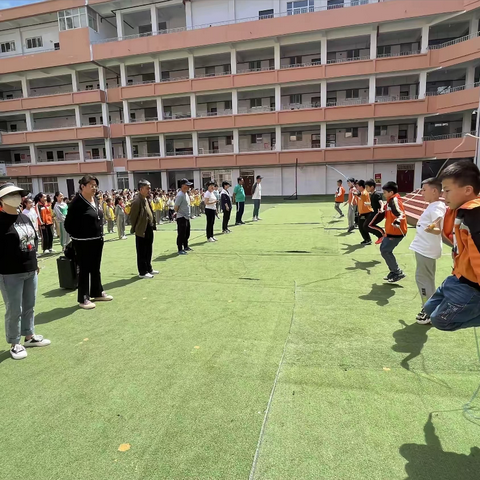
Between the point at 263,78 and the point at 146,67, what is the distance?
13362 millimetres

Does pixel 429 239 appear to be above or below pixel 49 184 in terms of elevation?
below

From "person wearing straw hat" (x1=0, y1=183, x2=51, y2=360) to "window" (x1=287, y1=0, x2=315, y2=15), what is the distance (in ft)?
117

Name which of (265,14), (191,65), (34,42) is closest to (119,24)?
(191,65)

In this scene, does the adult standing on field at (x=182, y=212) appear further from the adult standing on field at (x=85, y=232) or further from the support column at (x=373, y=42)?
the support column at (x=373, y=42)

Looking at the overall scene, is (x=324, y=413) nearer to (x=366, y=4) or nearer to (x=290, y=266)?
(x=290, y=266)

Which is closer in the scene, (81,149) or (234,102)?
(234,102)

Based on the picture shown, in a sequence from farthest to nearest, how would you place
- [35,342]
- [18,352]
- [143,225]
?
[143,225] < [35,342] < [18,352]

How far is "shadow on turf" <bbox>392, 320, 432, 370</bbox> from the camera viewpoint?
3609mm

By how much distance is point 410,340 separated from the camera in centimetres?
395

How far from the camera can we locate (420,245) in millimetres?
4488

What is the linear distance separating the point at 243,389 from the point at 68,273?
4542 mm

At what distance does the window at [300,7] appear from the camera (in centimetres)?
3209

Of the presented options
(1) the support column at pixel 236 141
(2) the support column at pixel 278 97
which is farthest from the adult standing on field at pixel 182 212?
(1) the support column at pixel 236 141

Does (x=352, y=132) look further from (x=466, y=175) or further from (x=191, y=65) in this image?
(x=466, y=175)
